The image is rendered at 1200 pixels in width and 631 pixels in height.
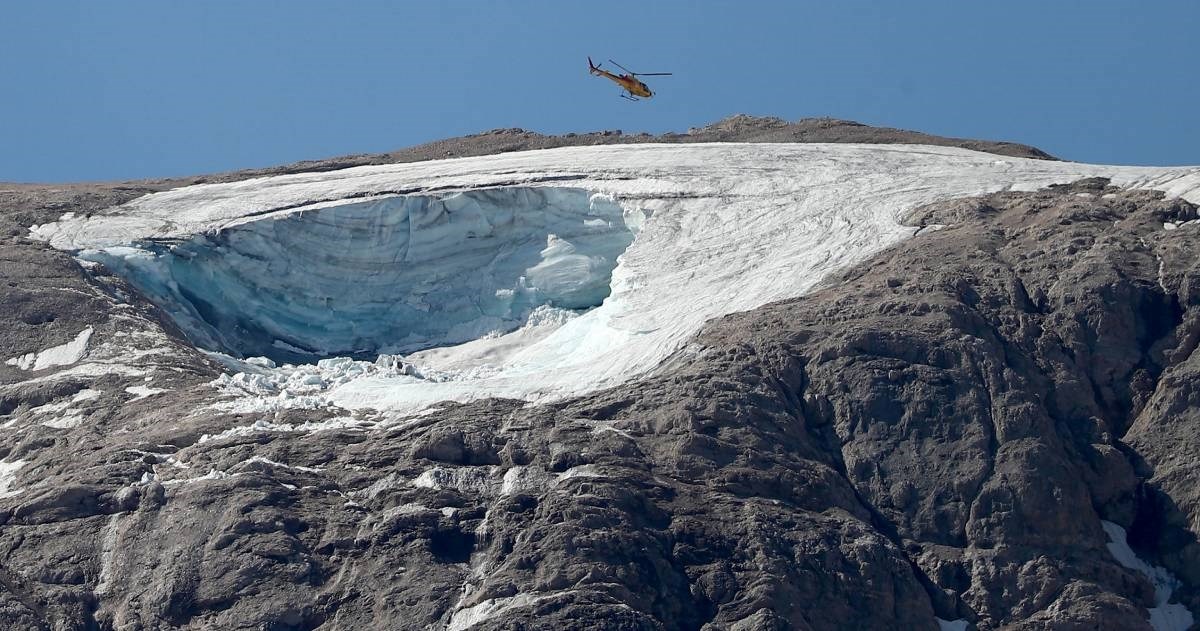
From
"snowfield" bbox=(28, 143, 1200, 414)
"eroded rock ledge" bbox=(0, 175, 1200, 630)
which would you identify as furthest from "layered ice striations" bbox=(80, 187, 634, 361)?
"eroded rock ledge" bbox=(0, 175, 1200, 630)

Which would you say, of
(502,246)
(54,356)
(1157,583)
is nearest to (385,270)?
(502,246)

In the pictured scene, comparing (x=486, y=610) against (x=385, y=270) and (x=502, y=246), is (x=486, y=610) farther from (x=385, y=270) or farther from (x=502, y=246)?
(x=502, y=246)

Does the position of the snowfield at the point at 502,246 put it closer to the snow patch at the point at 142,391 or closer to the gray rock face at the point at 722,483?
the snow patch at the point at 142,391

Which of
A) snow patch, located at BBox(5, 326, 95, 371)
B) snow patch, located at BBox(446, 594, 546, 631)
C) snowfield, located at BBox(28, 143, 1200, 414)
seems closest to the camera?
snow patch, located at BBox(446, 594, 546, 631)

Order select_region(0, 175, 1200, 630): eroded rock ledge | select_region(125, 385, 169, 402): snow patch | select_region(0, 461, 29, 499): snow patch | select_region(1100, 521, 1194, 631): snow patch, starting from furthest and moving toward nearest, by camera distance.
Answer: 1. select_region(125, 385, 169, 402): snow patch
2. select_region(0, 461, 29, 499): snow patch
3. select_region(1100, 521, 1194, 631): snow patch
4. select_region(0, 175, 1200, 630): eroded rock ledge

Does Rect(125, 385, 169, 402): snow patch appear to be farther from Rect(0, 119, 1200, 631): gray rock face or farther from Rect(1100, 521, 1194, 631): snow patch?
Rect(1100, 521, 1194, 631): snow patch

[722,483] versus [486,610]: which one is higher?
[722,483]
